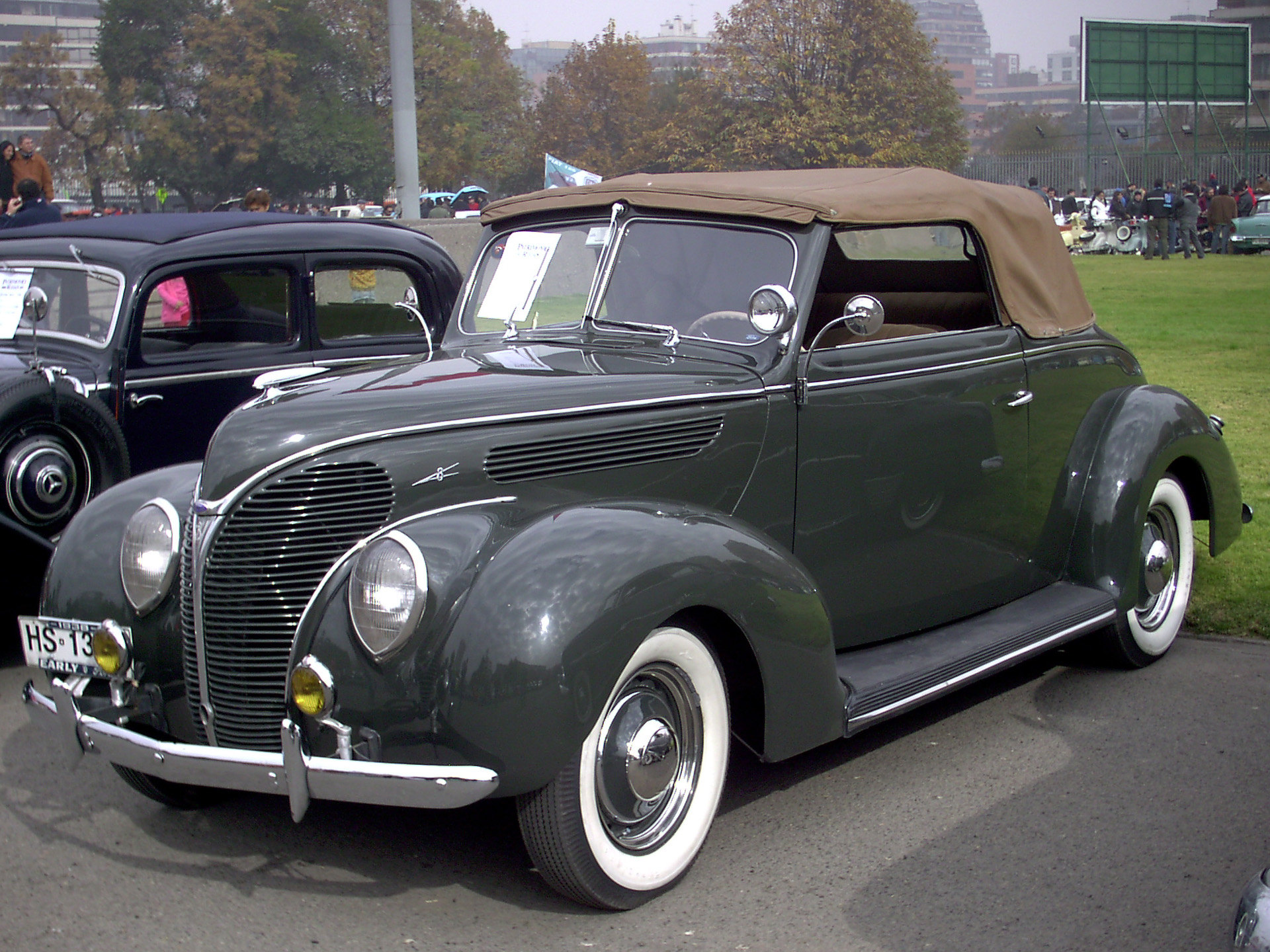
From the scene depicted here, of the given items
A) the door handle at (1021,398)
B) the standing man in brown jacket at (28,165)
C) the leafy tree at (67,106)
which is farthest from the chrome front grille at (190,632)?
the leafy tree at (67,106)

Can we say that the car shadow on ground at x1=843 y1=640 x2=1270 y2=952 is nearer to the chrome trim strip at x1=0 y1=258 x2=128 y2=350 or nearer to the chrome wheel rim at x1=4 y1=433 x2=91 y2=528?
the chrome wheel rim at x1=4 y1=433 x2=91 y2=528

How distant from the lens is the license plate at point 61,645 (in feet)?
10.8

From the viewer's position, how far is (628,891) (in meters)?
3.04

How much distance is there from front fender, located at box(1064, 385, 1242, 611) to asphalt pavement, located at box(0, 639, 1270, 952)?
602 millimetres

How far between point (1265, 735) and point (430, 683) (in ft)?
9.59

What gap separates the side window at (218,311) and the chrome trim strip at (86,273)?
4.9 inches

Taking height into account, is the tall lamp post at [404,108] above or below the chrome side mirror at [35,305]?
above

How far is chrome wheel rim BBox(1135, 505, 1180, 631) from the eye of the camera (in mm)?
4855

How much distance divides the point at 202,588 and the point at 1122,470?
3322mm

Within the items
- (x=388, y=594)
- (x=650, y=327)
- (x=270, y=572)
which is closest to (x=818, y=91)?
(x=650, y=327)

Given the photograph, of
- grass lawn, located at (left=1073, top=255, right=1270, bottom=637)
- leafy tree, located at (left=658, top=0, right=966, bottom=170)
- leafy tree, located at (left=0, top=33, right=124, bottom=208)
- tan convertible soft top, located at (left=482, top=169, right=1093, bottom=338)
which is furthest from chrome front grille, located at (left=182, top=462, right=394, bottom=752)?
leafy tree, located at (left=0, top=33, right=124, bottom=208)

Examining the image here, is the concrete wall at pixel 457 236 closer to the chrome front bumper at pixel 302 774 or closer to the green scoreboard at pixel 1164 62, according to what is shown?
the chrome front bumper at pixel 302 774

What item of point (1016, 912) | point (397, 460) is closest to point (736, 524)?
point (397, 460)

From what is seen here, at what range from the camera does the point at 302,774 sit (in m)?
2.75
